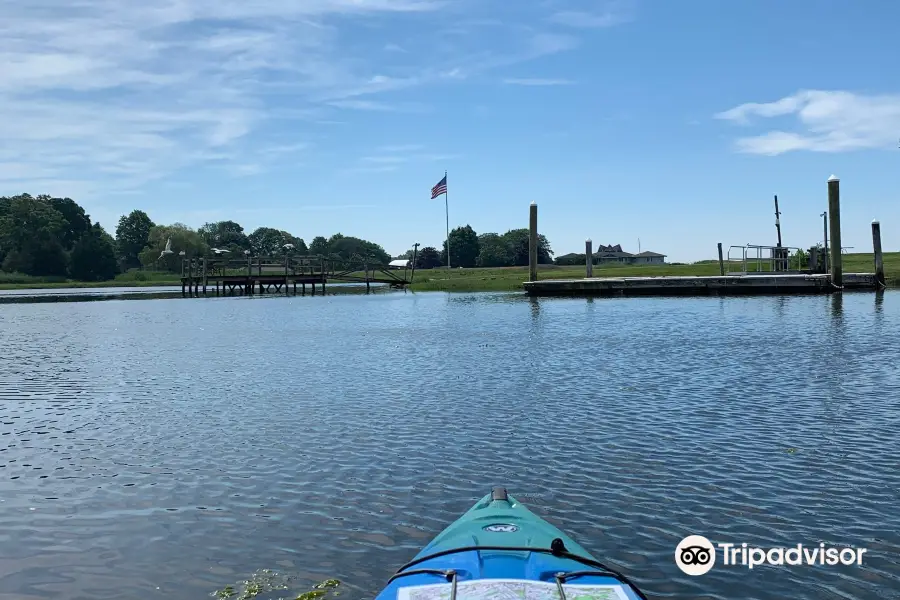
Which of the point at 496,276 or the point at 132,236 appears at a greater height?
the point at 132,236

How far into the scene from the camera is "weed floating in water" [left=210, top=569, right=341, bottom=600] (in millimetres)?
7391

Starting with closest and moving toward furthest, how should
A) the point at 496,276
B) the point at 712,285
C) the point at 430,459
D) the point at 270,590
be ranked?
1. the point at 270,590
2. the point at 430,459
3. the point at 712,285
4. the point at 496,276

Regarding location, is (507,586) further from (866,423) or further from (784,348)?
(784,348)

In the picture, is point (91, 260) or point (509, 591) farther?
point (91, 260)

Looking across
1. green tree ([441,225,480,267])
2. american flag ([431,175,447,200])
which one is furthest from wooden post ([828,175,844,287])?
green tree ([441,225,480,267])

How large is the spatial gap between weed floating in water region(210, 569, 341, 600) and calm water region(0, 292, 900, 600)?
177 millimetres

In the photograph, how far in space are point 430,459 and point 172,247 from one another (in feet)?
519

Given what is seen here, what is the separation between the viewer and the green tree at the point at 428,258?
176m

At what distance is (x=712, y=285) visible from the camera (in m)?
52.3

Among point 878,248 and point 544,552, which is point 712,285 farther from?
point 544,552

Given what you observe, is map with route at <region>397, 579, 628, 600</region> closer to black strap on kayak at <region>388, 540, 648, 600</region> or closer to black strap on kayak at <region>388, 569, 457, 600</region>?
black strap on kayak at <region>388, 569, 457, 600</region>

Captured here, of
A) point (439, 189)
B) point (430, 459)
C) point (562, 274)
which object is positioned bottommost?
point (430, 459)

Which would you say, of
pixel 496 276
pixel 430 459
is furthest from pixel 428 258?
pixel 430 459

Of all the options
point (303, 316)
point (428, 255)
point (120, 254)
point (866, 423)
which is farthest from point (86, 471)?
point (120, 254)
